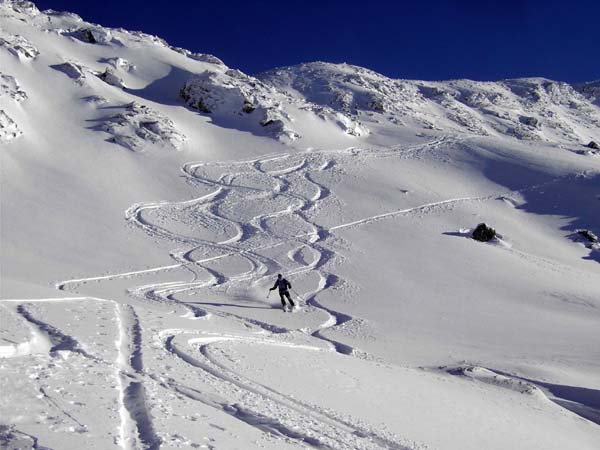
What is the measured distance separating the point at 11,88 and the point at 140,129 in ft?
30.2

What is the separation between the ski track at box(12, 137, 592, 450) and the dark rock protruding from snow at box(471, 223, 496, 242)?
6.96ft

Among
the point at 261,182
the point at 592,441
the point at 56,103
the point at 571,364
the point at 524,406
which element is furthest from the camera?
the point at 56,103

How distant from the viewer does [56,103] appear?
138 ft

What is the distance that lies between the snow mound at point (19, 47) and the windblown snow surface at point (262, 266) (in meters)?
0.48

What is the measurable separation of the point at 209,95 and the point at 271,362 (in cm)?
4320

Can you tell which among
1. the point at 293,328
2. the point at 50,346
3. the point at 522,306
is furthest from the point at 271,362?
the point at 522,306

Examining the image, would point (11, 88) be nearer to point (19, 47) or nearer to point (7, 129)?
point (7, 129)

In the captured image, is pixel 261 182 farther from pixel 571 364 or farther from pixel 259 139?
pixel 571 364

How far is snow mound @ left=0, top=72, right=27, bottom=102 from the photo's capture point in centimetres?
3895

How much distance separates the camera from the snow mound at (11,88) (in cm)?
3895

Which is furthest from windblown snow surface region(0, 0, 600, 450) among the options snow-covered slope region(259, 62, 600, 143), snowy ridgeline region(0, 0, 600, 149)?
snow-covered slope region(259, 62, 600, 143)

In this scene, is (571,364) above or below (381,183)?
below

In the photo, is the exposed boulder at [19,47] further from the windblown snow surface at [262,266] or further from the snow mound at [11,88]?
the snow mound at [11,88]

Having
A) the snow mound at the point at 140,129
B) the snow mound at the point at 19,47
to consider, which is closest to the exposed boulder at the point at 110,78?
the snow mound at the point at 19,47
